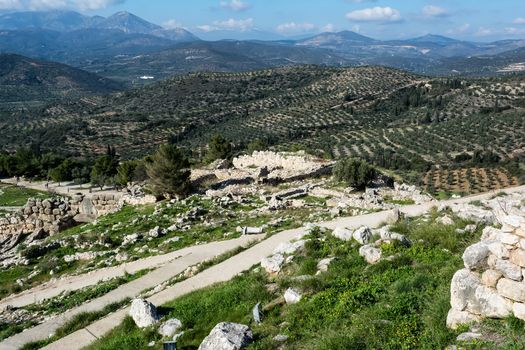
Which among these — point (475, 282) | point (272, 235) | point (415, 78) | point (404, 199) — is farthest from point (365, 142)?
point (415, 78)

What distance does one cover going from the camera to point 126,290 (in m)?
13.9

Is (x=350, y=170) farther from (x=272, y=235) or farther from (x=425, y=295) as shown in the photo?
(x=425, y=295)

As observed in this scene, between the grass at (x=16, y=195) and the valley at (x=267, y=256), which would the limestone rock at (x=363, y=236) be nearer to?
the valley at (x=267, y=256)

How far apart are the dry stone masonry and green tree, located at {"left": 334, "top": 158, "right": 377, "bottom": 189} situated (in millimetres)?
20118

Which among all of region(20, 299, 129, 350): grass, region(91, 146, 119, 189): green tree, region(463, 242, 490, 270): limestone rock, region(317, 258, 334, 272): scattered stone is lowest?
region(91, 146, 119, 189): green tree

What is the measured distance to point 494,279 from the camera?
7141 millimetres

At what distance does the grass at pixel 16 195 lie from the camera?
137 ft

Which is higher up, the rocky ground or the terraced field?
the rocky ground

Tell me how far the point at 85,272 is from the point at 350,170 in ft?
52.9

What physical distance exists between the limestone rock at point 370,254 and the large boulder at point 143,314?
16.1 feet

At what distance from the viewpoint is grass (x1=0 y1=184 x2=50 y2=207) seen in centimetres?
4181

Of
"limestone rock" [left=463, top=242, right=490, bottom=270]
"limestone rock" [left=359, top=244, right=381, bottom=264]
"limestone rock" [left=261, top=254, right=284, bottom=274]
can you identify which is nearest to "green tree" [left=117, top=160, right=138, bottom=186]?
"limestone rock" [left=261, top=254, right=284, bottom=274]

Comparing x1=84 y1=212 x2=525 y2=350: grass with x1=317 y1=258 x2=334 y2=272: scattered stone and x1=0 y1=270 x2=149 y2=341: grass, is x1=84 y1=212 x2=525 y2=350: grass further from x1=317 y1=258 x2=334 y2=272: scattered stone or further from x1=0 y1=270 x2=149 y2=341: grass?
x1=0 y1=270 x2=149 y2=341: grass

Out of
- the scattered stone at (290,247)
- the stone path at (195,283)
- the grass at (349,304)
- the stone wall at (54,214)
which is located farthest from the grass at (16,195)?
the grass at (349,304)
